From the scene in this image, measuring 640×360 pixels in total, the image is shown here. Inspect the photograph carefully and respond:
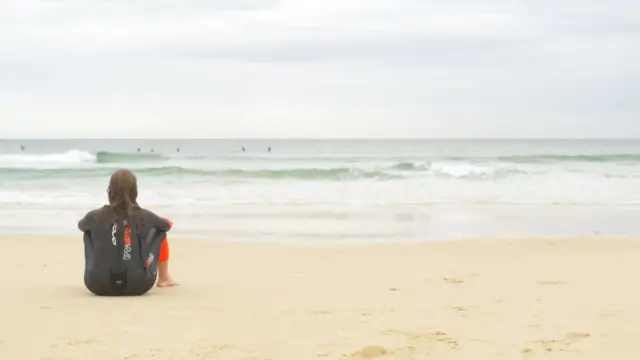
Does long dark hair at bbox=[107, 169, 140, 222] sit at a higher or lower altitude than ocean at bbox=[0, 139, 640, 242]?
higher

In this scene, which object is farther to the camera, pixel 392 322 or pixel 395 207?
pixel 395 207

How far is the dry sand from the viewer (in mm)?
4234

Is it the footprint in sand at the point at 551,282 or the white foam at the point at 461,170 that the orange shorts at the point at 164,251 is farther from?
the white foam at the point at 461,170

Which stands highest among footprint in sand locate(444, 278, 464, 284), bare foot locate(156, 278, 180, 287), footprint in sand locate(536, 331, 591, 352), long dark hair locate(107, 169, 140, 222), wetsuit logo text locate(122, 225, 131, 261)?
long dark hair locate(107, 169, 140, 222)

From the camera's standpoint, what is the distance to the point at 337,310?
17.4 ft

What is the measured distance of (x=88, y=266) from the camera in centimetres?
571

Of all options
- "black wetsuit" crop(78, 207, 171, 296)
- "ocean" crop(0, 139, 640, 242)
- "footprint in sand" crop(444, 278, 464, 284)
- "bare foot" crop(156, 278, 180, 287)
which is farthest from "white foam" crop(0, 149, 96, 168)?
"black wetsuit" crop(78, 207, 171, 296)

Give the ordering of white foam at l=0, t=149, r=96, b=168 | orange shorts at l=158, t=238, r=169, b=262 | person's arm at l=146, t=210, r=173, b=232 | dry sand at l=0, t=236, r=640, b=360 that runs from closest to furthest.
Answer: dry sand at l=0, t=236, r=640, b=360 → person's arm at l=146, t=210, r=173, b=232 → orange shorts at l=158, t=238, r=169, b=262 → white foam at l=0, t=149, r=96, b=168

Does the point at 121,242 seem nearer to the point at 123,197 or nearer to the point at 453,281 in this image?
the point at 123,197

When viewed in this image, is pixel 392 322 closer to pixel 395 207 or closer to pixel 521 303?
pixel 521 303

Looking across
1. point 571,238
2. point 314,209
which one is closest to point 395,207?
point 314,209

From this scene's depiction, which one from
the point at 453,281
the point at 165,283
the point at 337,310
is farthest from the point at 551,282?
the point at 165,283

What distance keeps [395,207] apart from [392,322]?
11.4 m

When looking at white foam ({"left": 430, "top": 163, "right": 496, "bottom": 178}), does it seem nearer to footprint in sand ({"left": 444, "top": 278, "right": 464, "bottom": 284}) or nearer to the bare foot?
footprint in sand ({"left": 444, "top": 278, "right": 464, "bottom": 284})
